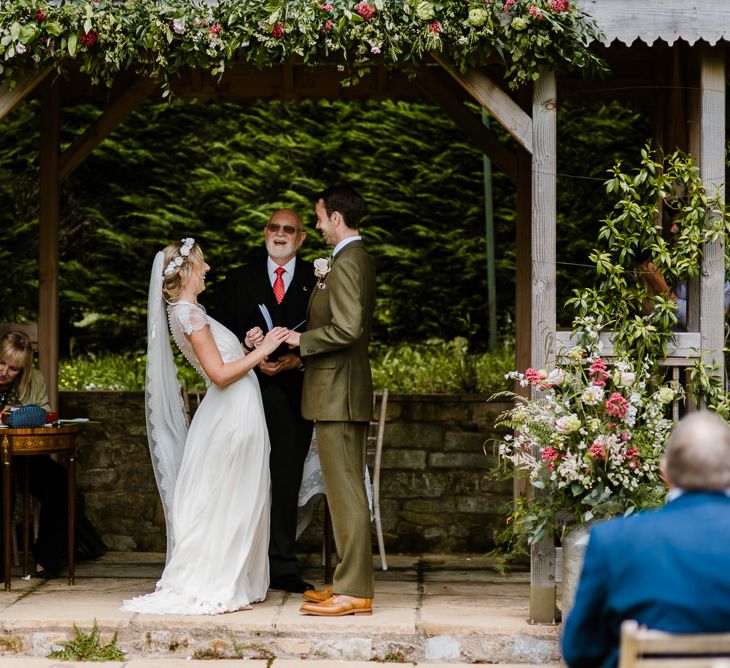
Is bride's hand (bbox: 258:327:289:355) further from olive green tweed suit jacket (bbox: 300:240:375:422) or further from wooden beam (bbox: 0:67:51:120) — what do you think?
wooden beam (bbox: 0:67:51:120)

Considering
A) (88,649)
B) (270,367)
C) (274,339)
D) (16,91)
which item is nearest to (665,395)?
(274,339)

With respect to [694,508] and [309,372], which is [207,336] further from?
[694,508]

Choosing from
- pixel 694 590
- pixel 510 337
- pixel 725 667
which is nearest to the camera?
pixel 725 667

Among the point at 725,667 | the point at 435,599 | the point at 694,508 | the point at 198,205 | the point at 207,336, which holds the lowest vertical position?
the point at 435,599

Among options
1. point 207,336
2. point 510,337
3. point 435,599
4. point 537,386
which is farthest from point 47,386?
point 510,337

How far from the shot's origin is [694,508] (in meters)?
2.59

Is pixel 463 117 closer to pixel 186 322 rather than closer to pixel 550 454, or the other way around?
pixel 186 322

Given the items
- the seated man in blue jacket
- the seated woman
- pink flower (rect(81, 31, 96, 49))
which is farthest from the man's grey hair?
the seated woman

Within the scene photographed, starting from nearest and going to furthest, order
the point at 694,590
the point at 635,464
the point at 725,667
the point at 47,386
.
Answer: the point at 725,667 < the point at 694,590 < the point at 635,464 < the point at 47,386

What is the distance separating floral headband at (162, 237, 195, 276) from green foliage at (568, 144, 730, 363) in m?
1.84

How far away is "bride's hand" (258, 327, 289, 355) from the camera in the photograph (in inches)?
215

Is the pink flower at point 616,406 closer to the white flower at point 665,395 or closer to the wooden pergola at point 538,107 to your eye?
the white flower at point 665,395

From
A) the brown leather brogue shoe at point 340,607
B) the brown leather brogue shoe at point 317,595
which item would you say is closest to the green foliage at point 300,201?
the brown leather brogue shoe at point 317,595

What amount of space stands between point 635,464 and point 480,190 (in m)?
5.48
